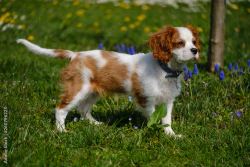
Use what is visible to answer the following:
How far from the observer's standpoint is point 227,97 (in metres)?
6.48

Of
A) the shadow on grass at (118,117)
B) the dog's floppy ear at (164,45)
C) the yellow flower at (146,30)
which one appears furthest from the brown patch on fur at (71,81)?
the yellow flower at (146,30)

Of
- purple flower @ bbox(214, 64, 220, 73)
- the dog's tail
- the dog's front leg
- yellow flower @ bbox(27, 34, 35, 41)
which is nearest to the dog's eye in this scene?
the dog's front leg

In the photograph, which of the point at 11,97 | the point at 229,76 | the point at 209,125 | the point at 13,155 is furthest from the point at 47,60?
the point at 13,155

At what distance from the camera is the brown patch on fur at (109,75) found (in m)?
5.63

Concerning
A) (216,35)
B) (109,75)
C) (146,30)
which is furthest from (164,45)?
(146,30)

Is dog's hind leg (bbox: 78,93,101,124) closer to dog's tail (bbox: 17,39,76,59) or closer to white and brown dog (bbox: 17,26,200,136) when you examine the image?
white and brown dog (bbox: 17,26,200,136)

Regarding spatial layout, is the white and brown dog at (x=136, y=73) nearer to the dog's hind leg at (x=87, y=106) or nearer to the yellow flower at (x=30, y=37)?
the dog's hind leg at (x=87, y=106)

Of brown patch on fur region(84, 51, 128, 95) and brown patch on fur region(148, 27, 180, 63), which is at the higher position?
brown patch on fur region(148, 27, 180, 63)

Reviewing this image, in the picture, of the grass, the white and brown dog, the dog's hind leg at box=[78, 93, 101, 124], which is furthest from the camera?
the dog's hind leg at box=[78, 93, 101, 124]

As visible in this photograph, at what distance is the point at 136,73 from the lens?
18.2 feet

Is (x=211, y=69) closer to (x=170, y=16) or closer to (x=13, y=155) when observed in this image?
(x=170, y=16)

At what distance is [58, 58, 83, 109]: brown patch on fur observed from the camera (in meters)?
5.61

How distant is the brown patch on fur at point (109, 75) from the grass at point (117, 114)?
382mm

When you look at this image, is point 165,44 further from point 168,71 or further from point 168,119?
point 168,119
